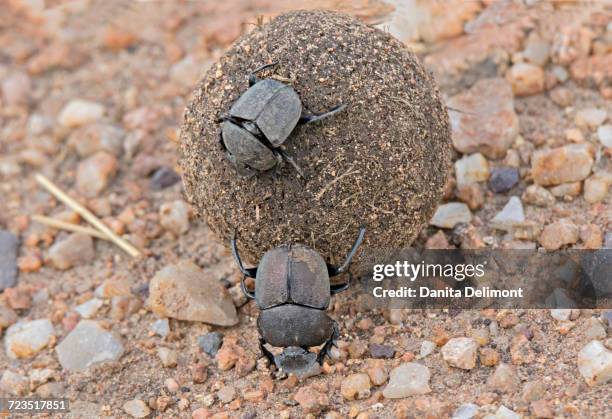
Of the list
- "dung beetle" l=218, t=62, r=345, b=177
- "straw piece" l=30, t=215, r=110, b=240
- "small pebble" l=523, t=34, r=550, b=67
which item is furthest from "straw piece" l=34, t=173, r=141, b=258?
"small pebble" l=523, t=34, r=550, b=67

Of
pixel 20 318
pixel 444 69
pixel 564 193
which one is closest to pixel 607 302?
pixel 564 193

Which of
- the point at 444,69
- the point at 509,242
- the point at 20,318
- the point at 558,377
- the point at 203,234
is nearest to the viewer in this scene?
the point at 558,377

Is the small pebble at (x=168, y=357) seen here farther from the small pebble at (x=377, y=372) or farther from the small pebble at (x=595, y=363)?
the small pebble at (x=595, y=363)

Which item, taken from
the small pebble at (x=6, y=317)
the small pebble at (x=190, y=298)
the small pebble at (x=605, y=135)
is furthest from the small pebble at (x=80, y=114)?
the small pebble at (x=605, y=135)

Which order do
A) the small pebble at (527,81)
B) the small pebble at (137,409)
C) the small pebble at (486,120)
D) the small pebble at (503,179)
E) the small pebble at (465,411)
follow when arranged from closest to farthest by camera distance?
the small pebble at (465,411) → the small pebble at (137,409) → the small pebble at (503,179) → the small pebble at (486,120) → the small pebble at (527,81)

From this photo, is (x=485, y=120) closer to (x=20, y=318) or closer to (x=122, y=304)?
(x=122, y=304)

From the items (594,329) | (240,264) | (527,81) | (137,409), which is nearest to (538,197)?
(594,329)
